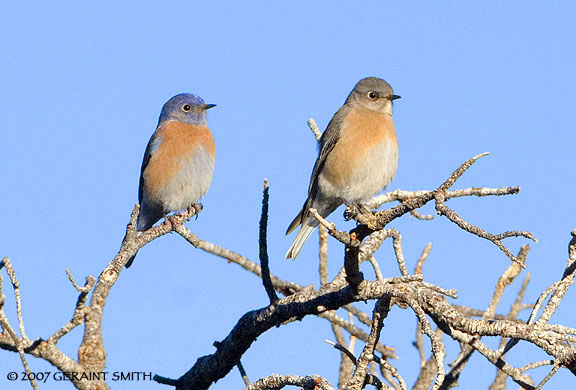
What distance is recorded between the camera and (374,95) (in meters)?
9.59

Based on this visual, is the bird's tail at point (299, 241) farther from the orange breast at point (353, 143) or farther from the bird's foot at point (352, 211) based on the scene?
the bird's foot at point (352, 211)

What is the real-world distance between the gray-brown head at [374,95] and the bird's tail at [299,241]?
5.78 ft

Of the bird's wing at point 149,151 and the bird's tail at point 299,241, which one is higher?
the bird's wing at point 149,151

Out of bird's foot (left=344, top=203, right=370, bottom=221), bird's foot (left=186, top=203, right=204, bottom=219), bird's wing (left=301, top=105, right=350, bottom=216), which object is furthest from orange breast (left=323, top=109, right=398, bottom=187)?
bird's foot (left=186, top=203, right=204, bottom=219)

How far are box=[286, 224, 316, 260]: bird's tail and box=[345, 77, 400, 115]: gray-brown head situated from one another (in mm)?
1763

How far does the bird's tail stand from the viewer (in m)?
8.99

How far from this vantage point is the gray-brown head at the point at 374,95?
945 centimetres

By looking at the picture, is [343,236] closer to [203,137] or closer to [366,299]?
[366,299]

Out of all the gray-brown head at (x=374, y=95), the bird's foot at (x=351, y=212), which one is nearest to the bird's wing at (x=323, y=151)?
the gray-brown head at (x=374, y=95)

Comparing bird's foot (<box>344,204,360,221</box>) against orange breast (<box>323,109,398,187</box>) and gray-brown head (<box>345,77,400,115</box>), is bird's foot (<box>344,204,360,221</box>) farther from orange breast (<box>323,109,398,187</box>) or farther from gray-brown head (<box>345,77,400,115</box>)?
gray-brown head (<box>345,77,400,115</box>)

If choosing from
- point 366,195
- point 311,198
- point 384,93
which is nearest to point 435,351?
point 366,195

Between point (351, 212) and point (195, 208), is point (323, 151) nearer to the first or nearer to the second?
point (195, 208)

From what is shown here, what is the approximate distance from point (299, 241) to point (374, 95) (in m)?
2.19

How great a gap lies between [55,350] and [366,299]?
2122 millimetres
